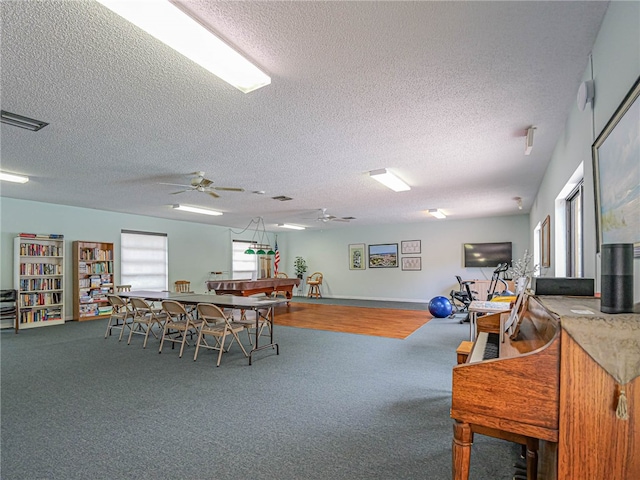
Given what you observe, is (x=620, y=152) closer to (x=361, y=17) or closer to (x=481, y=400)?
(x=481, y=400)

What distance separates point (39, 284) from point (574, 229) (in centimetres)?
907

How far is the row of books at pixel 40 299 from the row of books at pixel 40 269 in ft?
1.41

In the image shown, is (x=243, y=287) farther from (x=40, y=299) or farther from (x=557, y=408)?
(x=557, y=408)

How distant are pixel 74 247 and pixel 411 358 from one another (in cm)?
748

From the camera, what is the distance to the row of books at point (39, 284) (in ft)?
21.1

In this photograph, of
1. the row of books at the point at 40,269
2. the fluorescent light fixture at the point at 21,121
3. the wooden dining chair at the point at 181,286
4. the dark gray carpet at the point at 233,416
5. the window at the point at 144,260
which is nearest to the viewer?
the dark gray carpet at the point at 233,416

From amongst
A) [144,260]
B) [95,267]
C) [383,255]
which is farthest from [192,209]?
[383,255]

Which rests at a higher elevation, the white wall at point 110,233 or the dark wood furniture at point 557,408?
the white wall at point 110,233

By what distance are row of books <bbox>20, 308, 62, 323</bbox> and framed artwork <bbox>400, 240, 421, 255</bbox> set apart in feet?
30.9

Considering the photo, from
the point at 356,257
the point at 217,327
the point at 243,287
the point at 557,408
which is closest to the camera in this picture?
the point at 557,408

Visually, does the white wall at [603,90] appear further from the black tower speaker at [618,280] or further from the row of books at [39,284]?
the row of books at [39,284]

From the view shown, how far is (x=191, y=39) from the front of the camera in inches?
72.2

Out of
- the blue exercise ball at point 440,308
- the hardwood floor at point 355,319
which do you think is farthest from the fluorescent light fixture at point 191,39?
the blue exercise ball at point 440,308

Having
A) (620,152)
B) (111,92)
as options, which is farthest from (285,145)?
(620,152)
